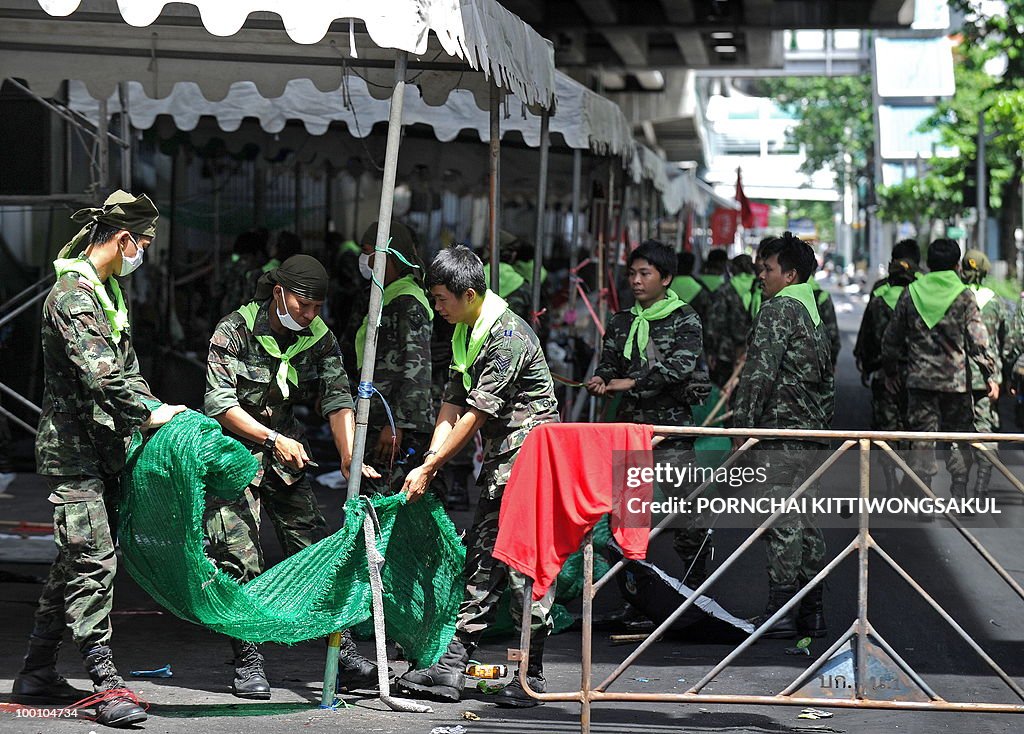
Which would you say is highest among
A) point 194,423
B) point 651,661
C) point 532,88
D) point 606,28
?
point 606,28

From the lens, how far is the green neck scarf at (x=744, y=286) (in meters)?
14.5

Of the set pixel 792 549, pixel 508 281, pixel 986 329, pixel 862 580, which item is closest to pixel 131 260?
pixel 862 580

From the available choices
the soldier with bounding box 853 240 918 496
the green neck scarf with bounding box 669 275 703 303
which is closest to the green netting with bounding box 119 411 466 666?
the soldier with bounding box 853 240 918 496

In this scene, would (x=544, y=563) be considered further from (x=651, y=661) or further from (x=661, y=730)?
(x=651, y=661)

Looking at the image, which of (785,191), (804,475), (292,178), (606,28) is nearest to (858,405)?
(606,28)

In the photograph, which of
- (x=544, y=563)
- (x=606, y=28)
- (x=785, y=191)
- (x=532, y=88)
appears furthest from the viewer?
(x=785, y=191)

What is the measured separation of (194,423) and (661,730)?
2208mm

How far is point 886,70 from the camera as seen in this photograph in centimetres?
4819

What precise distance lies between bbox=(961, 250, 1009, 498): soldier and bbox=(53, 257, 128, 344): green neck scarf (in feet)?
22.6

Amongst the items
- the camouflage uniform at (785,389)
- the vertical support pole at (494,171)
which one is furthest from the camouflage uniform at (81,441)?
the camouflage uniform at (785,389)

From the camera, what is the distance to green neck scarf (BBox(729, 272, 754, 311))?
14.5 meters

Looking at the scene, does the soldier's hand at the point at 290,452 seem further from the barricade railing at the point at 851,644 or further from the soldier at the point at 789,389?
the soldier at the point at 789,389

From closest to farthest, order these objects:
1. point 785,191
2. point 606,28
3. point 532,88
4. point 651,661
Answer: point 651,661 → point 532,88 → point 606,28 → point 785,191

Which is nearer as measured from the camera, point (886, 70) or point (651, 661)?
point (651, 661)
